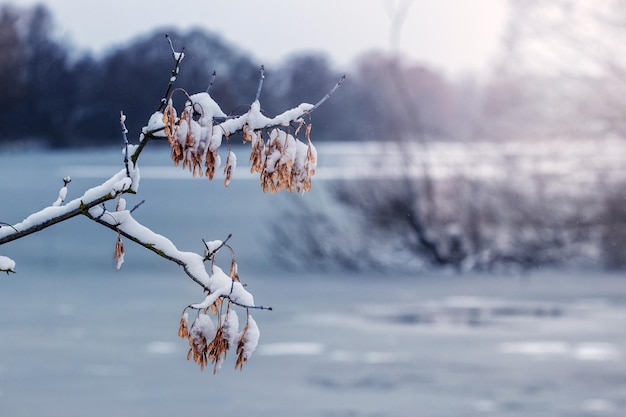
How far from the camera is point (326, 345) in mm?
17312

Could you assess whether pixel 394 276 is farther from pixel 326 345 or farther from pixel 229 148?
pixel 229 148

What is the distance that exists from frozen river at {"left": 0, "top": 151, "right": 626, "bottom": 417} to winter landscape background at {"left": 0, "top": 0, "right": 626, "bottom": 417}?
0.17 feet

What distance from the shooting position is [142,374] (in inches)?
592

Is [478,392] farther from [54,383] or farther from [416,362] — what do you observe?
[54,383]

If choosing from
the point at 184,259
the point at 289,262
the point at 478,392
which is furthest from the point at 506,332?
the point at 184,259

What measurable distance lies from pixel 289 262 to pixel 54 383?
42.8 ft

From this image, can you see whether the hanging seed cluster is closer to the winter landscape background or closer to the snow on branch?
the snow on branch

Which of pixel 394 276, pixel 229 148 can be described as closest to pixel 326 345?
pixel 394 276

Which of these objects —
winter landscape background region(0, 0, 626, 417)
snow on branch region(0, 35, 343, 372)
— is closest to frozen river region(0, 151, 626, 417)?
winter landscape background region(0, 0, 626, 417)

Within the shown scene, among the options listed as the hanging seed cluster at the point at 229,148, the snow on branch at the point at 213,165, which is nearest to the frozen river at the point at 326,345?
the snow on branch at the point at 213,165

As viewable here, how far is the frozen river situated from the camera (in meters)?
13.2

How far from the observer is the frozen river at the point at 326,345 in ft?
43.4

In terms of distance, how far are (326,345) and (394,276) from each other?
28.3 ft

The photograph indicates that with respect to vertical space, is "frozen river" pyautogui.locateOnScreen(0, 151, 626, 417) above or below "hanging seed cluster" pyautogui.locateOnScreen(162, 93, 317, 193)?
below
